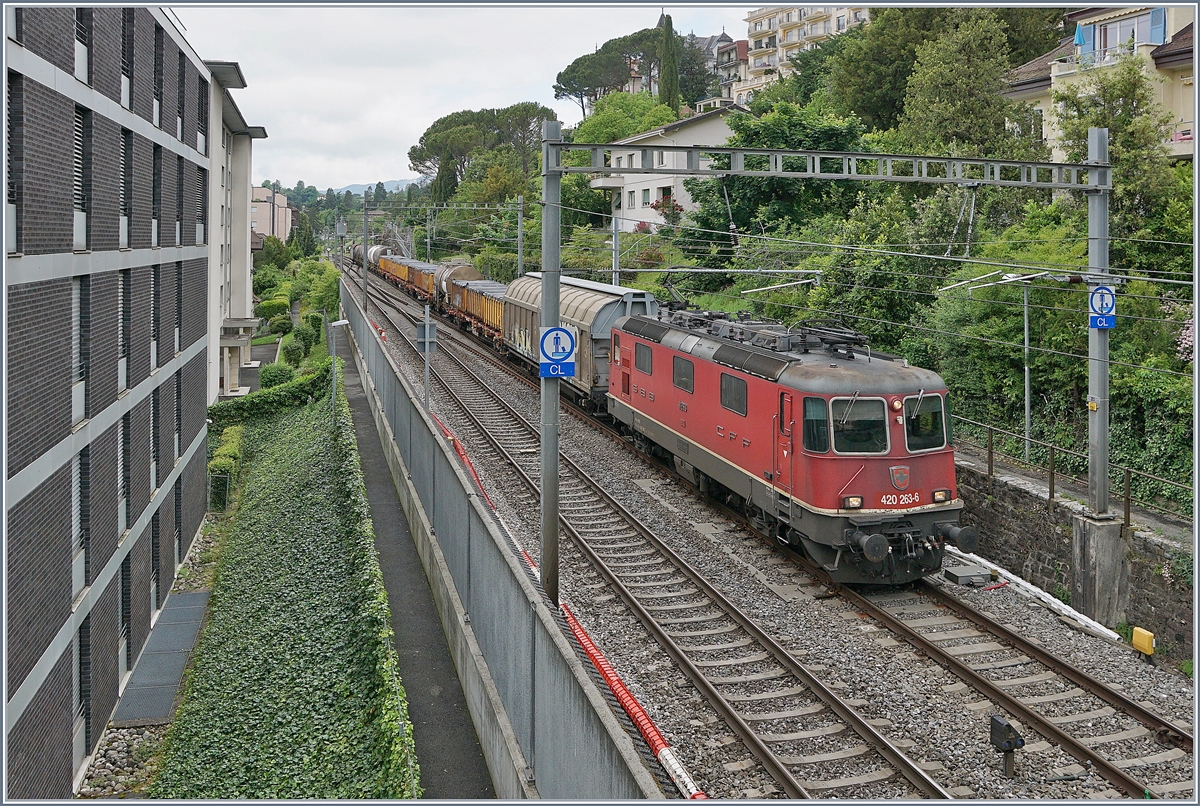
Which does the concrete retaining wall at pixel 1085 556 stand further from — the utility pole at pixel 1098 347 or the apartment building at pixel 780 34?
the apartment building at pixel 780 34

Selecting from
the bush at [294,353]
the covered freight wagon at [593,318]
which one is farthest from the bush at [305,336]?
the covered freight wagon at [593,318]

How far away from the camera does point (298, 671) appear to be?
15.2 meters

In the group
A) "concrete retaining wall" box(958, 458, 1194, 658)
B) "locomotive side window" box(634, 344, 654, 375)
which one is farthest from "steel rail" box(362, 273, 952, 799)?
"concrete retaining wall" box(958, 458, 1194, 658)

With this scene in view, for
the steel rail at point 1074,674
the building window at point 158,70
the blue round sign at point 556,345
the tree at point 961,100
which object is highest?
the tree at point 961,100

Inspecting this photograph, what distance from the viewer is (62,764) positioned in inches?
436

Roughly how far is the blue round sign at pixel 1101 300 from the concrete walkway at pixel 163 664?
1430 cm

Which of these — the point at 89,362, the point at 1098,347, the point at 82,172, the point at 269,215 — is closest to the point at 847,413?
the point at 1098,347

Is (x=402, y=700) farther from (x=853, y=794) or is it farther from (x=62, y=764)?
(x=853, y=794)

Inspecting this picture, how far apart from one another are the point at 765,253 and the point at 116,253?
20258 millimetres

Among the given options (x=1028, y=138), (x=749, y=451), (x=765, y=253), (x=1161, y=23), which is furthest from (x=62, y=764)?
(x=1161, y=23)

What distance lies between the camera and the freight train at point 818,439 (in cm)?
1377

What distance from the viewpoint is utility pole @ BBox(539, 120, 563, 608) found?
40.2 ft

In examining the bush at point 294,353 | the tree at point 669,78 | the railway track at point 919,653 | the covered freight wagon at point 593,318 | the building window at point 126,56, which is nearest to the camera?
the railway track at point 919,653

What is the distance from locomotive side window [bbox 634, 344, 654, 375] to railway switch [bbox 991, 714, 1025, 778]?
12.1 meters
